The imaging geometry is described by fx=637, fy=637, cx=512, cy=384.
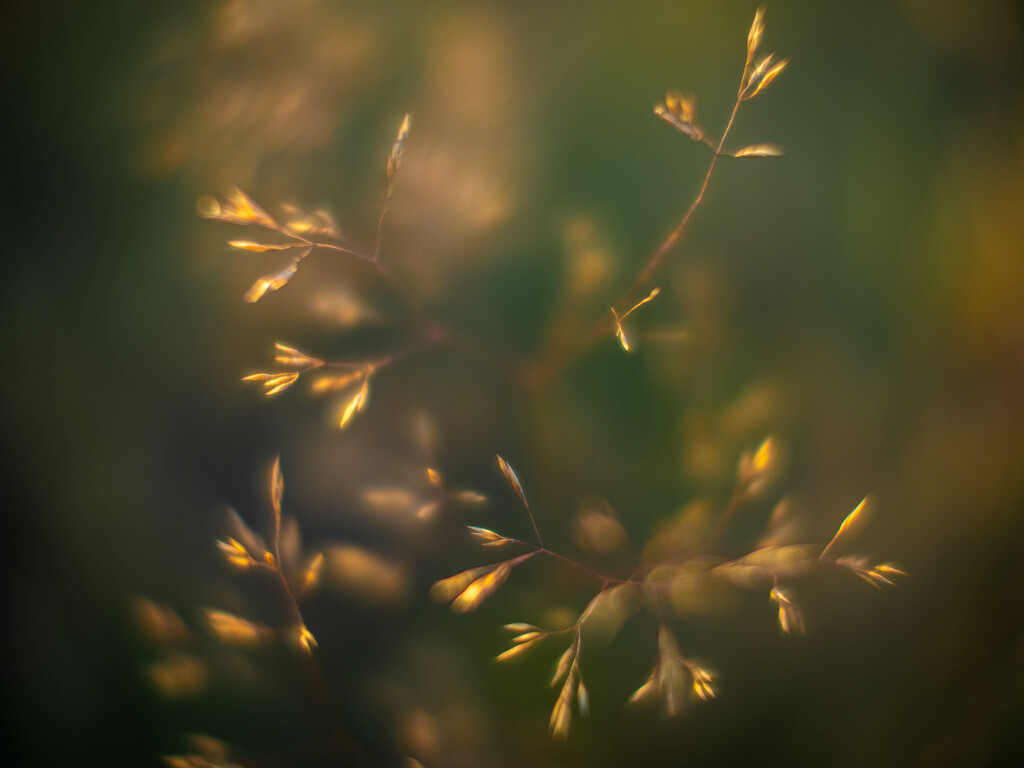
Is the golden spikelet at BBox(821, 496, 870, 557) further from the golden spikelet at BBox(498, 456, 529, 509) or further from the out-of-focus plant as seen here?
the golden spikelet at BBox(498, 456, 529, 509)

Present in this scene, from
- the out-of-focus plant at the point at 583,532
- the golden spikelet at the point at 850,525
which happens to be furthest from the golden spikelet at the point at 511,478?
the golden spikelet at the point at 850,525

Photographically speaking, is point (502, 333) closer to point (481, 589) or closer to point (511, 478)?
point (511, 478)

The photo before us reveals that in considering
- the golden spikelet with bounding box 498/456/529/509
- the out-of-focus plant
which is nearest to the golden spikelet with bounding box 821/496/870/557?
the out-of-focus plant

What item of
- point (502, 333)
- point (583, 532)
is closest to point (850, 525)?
point (583, 532)

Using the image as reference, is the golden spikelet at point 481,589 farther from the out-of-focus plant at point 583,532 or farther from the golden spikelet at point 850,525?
the golden spikelet at point 850,525

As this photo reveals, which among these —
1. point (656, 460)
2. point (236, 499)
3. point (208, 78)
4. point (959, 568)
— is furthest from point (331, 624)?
point (959, 568)
